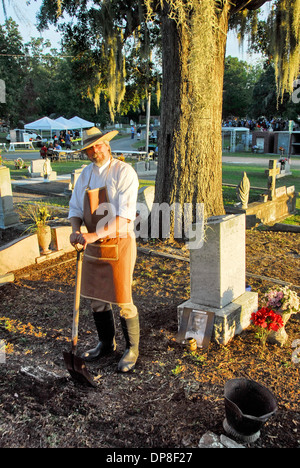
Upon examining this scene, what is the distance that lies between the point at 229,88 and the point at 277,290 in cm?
5074

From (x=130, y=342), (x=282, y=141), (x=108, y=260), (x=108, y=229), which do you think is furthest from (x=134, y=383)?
(x=282, y=141)

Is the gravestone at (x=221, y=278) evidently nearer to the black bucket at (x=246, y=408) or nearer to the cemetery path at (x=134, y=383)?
the cemetery path at (x=134, y=383)

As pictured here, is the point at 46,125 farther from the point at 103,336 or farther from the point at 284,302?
the point at 284,302

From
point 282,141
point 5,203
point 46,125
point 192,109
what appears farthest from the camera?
point 46,125

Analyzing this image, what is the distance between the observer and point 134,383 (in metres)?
3.33

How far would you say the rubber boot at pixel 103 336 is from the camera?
3670 millimetres

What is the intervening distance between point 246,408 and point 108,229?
1735mm

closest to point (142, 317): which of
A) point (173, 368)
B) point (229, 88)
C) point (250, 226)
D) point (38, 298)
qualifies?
point (173, 368)

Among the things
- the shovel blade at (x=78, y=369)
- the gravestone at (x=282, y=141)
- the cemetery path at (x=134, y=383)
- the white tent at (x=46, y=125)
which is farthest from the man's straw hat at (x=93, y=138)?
the white tent at (x=46, y=125)

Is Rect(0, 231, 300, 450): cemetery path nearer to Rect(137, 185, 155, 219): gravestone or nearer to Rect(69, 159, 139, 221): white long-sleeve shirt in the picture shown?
Rect(69, 159, 139, 221): white long-sleeve shirt

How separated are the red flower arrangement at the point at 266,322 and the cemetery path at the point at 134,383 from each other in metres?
0.15

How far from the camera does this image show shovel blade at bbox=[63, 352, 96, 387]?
3203 mm

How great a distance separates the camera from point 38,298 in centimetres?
514
